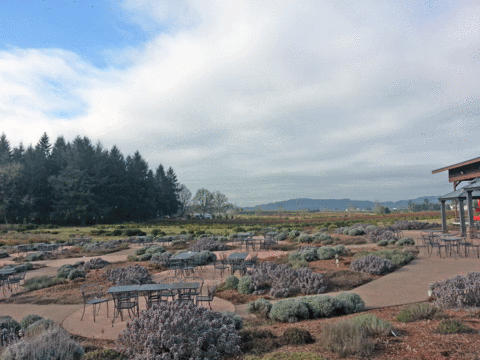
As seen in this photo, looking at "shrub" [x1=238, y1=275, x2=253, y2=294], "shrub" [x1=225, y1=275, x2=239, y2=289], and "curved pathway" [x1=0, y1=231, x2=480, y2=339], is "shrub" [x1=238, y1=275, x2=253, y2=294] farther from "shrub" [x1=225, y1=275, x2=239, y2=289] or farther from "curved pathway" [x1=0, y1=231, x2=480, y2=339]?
"curved pathway" [x1=0, y1=231, x2=480, y2=339]

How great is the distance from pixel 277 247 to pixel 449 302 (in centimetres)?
1141

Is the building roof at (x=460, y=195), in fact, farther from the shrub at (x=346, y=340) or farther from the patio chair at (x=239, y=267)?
the shrub at (x=346, y=340)

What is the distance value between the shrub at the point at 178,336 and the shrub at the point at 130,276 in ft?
16.7

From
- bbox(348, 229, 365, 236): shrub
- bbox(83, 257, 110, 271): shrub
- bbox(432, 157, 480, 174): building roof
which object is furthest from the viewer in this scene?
bbox(348, 229, 365, 236): shrub

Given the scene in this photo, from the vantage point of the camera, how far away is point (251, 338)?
4.72m

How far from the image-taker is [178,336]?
383 cm

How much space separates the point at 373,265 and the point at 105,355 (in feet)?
26.7

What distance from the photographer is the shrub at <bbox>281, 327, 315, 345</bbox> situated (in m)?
4.51

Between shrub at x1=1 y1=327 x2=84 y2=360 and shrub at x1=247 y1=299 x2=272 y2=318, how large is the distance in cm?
326

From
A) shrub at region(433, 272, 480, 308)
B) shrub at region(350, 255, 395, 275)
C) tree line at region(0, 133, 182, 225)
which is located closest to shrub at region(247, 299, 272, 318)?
shrub at region(433, 272, 480, 308)

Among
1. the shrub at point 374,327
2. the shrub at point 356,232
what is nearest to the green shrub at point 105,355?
the shrub at point 374,327

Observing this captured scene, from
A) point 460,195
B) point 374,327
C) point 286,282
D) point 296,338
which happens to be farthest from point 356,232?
point 296,338

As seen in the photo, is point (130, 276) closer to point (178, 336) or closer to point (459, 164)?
point (178, 336)

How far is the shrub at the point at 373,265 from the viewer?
973 cm
